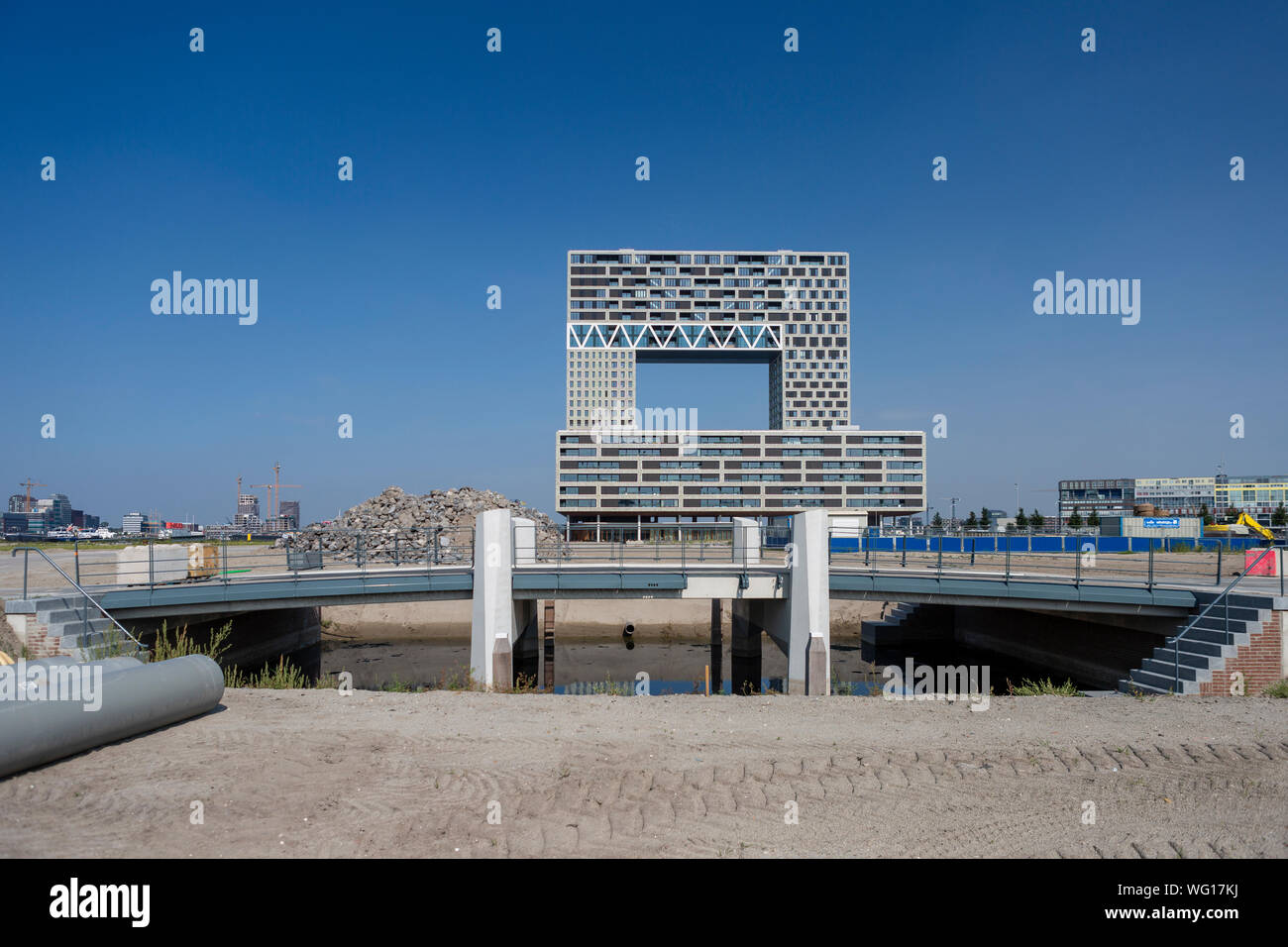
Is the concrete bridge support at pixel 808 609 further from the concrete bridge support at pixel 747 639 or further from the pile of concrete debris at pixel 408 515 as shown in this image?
the pile of concrete debris at pixel 408 515

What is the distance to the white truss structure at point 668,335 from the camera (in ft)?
377

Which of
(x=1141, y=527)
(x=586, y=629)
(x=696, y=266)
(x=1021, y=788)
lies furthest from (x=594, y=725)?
(x=696, y=266)

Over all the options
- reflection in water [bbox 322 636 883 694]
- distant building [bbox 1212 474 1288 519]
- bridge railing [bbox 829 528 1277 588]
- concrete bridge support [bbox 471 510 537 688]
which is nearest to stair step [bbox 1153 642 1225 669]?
bridge railing [bbox 829 528 1277 588]

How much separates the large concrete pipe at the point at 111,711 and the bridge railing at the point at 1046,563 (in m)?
15.1

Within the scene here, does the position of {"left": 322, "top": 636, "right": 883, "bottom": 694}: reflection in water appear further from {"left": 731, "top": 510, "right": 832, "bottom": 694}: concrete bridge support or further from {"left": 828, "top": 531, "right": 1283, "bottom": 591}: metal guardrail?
{"left": 828, "top": 531, "right": 1283, "bottom": 591}: metal guardrail

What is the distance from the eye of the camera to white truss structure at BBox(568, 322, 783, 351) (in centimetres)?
11494

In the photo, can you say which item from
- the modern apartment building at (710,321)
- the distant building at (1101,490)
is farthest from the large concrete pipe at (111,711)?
the distant building at (1101,490)

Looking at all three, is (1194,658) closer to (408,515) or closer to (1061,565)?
(1061,565)

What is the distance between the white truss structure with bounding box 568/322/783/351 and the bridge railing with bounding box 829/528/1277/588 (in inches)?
3179

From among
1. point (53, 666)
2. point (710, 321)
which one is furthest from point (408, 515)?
point (710, 321)

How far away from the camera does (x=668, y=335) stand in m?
115
